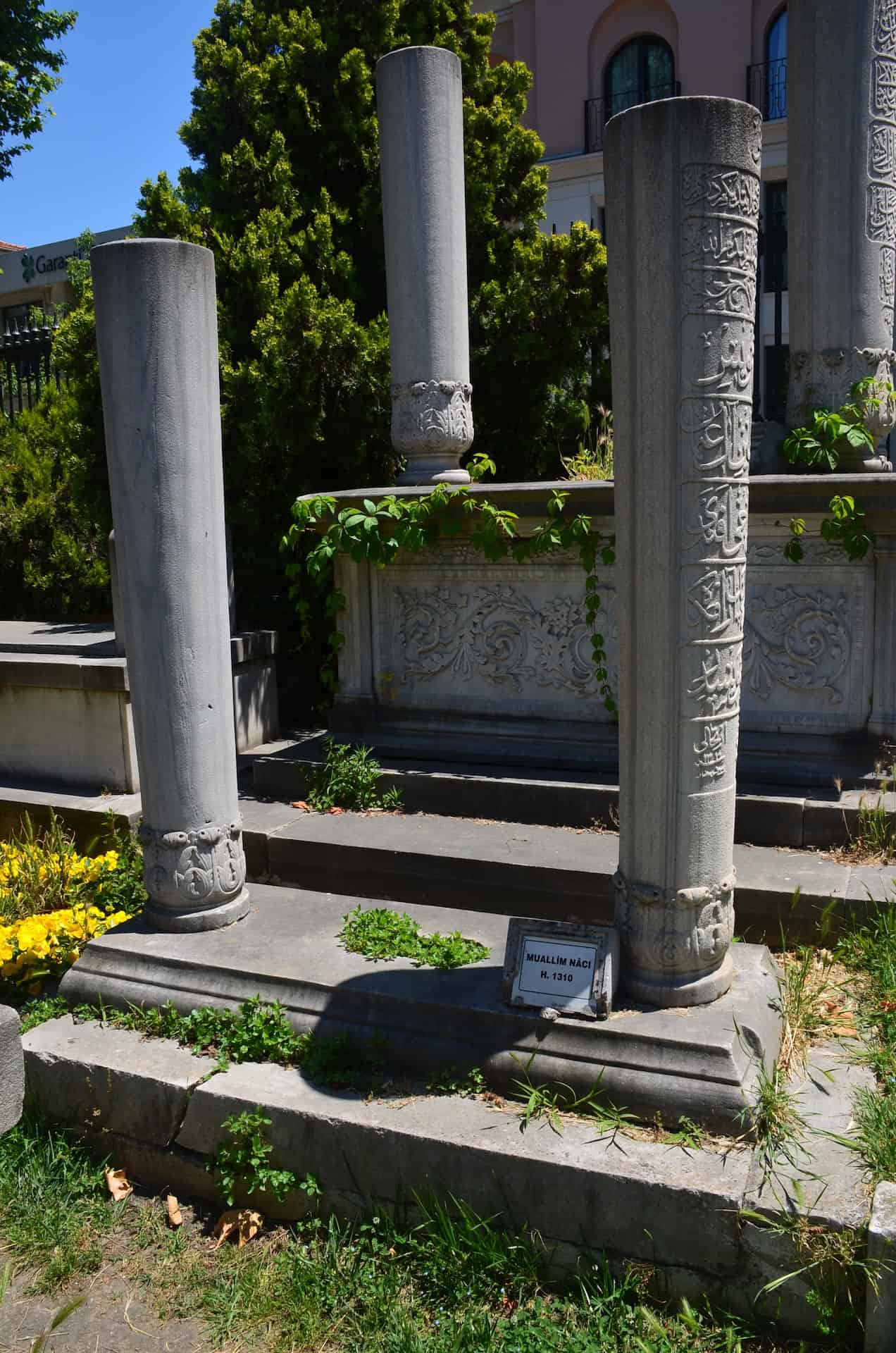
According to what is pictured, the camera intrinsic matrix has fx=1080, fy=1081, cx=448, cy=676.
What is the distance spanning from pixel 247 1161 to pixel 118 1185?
1.53 feet

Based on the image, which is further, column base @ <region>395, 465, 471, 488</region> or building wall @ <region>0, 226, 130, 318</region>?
building wall @ <region>0, 226, 130, 318</region>

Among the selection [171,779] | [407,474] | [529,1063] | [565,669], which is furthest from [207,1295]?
[407,474]

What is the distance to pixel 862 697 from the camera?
4.46 m

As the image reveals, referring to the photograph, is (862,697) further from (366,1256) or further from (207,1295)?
(207,1295)

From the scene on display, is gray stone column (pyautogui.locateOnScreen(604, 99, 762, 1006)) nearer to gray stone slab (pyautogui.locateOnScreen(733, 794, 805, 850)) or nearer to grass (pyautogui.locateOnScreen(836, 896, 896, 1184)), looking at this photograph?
grass (pyautogui.locateOnScreen(836, 896, 896, 1184))

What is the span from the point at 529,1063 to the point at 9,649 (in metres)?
4.52

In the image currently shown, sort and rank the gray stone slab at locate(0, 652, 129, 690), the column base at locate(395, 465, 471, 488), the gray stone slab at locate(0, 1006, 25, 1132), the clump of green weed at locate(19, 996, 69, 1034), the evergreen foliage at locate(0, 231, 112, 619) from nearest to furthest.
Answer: the gray stone slab at locate(0, 1006, 25, 1132)
the clump of green weed at locate(19, 996, 69, 1034)
the gray stone slab at locate(0, 652, 129, 690)
the column base at locate(395, 465, 471, 488)
the evergreen foliage at locate(0, 231, 112, 619)

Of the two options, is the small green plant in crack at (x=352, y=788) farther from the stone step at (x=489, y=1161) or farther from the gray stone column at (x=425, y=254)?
the stone step at (x=489, y=1161)

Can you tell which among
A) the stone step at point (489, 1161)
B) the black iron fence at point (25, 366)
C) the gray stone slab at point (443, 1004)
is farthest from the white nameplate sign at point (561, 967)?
the black iron fence at point (25, 366)

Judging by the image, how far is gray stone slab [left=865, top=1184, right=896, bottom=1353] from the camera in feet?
7.29

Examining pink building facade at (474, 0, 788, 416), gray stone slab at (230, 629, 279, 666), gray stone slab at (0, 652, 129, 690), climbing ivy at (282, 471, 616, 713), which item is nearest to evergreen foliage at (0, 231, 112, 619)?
gray stone slab at (230, 629, 279, 666)

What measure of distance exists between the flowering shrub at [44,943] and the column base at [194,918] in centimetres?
31

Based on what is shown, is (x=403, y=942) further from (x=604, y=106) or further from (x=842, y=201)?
(x=604, y=106)

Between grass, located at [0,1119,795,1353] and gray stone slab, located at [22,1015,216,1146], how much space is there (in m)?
0.21
